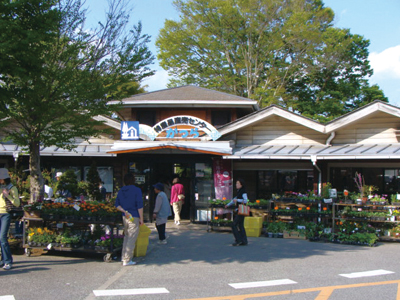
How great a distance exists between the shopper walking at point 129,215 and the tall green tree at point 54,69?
2.02 meters

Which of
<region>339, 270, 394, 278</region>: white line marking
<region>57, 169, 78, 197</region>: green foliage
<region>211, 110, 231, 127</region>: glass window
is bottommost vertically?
<region>339, 270, 394, 278</region>: white line marking

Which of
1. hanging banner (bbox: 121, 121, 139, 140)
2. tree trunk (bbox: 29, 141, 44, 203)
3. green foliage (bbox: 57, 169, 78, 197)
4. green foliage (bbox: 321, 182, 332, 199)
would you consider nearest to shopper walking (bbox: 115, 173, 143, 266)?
tree trunk (bbox: 29, 141, 44, 203)

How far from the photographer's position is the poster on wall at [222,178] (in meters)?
15.7

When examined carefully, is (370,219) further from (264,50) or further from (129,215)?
(264,50)

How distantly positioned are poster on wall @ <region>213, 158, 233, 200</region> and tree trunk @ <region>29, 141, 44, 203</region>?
7.28 metres

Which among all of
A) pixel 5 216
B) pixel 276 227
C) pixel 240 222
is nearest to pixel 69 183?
pixel 240 222

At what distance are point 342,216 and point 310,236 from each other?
50.7 inches

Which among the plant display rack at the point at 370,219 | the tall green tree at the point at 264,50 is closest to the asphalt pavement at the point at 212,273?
the plant display rack at the point at 370,219

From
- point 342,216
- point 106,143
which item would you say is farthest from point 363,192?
point 106,143

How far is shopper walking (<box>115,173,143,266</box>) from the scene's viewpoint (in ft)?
29.1

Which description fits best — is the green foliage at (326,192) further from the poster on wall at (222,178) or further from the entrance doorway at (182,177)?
the entrance doorway at (182,177)

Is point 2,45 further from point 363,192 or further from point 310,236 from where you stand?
point 363,192

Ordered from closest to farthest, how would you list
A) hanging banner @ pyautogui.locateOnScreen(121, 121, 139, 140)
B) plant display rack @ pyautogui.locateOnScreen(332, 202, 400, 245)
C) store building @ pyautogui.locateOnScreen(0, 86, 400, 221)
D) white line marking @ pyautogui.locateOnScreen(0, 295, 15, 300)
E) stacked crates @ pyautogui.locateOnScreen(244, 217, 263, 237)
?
white line marking @ pyautogui.locateOnScreen(0, 295, 15, 300) → plant display rack @ pyautogui.locateOnScreen(332, 202, 400, 245) → stacked crates @ pyautogui.locateOnScreen(244, 217, 263, 237) → store building @ pyautogui.locateOnScreen(0, 86, 400, 221) → hanging banner @ pyautogui.locateOnScreen(121, 121, 139, 140)

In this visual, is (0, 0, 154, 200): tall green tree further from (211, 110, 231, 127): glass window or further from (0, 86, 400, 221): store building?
(211, 110, 231, 127): glass window
